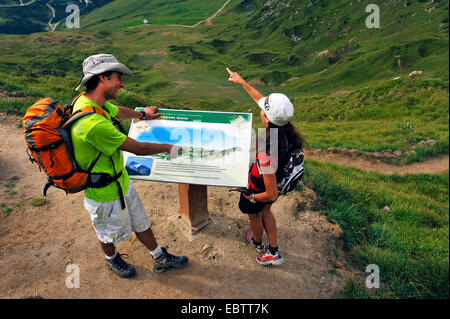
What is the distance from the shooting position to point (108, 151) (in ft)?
9.68

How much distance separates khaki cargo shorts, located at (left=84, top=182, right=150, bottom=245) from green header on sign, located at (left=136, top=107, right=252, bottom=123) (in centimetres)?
128

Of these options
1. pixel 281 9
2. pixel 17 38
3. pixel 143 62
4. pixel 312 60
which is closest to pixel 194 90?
pixel 312 60

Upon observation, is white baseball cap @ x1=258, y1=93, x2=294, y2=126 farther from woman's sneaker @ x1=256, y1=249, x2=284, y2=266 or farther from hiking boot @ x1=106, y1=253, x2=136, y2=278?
hiking boot @ x1=106, y1=253, x2=136, y2=278

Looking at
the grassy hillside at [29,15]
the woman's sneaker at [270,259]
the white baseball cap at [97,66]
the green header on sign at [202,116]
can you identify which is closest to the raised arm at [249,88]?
the green header on sign at [202,116]

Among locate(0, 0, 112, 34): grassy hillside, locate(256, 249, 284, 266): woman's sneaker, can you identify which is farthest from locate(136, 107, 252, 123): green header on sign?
locate(0, 0, 112, 34): grassy hillside

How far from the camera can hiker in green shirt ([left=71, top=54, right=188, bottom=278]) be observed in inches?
114

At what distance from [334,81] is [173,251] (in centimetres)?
4148

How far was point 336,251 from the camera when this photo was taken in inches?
190

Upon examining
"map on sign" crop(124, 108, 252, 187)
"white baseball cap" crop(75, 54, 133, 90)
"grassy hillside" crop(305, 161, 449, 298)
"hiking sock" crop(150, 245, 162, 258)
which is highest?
"white baseball cap" crop(75, 54, 133, 90)

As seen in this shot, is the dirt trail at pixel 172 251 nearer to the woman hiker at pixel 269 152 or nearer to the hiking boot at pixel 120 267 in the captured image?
the hiking boot at pixel 120 267

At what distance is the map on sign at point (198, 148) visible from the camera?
3857mm

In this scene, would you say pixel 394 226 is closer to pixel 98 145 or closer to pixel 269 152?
pixel 269 152

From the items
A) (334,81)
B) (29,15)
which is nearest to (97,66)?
(334,81)

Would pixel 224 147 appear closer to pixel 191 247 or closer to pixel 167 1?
pixel 191 247
